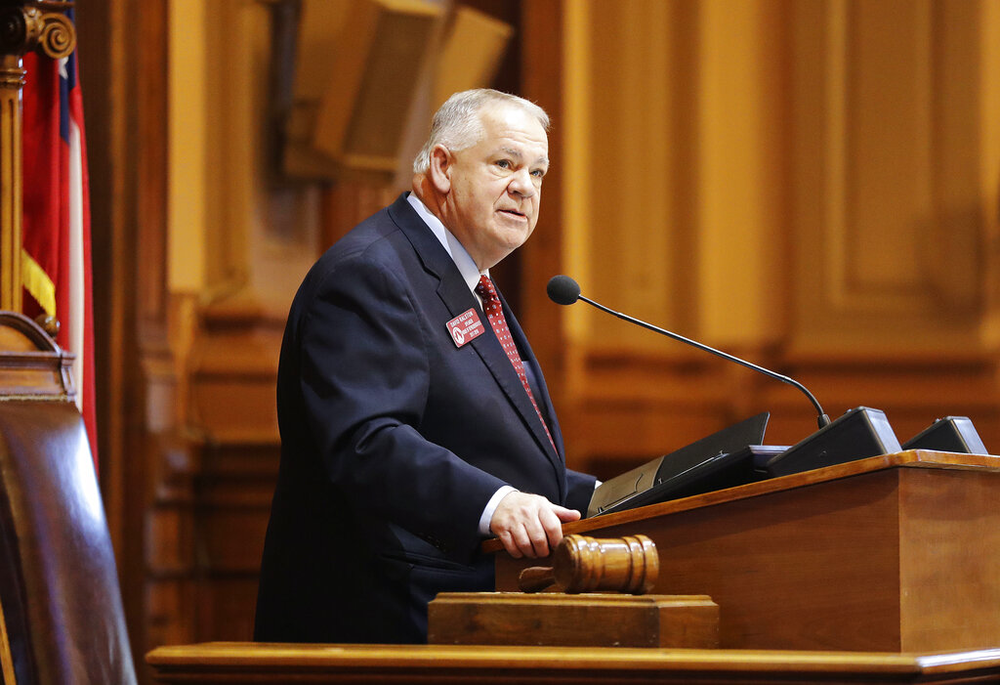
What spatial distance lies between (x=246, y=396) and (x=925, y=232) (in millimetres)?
2178

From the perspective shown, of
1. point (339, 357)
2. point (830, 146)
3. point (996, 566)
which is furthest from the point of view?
point (830, 146)

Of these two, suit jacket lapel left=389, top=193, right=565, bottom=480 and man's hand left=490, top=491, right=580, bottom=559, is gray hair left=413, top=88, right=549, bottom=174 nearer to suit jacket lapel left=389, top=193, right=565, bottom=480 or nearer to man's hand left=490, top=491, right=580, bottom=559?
suit jacket lapel left=389, top=193, right=565, bottom=480

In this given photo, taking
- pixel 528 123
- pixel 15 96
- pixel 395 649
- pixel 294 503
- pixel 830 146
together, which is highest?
pixel 830 146

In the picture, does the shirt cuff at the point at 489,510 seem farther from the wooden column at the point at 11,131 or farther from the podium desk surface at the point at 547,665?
the wooden column at the point at 11,131

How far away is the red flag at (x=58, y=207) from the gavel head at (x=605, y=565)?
5.68 ft

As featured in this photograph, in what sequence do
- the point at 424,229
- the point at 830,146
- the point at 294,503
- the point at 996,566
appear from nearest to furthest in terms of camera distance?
the point at 996,566
the point at 294,503
the point at 424,229
the point at 830,146

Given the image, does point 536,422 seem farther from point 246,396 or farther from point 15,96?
point 246,396

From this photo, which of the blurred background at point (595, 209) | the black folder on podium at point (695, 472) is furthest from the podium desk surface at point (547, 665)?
the blurred background at point (595, 209)

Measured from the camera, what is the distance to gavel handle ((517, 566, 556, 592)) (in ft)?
4.78

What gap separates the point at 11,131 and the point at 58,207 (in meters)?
0.26

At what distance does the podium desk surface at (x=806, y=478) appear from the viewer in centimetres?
125

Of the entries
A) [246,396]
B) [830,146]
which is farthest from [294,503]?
[830,146]

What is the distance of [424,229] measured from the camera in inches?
80.4

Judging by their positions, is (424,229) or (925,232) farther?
(925,232)
